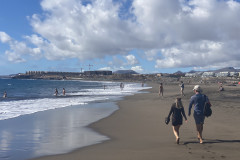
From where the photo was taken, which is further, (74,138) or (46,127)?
(46,127)

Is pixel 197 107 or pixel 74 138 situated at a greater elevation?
pixel 197 107

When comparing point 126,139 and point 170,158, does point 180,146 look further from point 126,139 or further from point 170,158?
point 126,139

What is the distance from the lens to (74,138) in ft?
29.2

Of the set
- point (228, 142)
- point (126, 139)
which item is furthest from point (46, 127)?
point (228, 142)

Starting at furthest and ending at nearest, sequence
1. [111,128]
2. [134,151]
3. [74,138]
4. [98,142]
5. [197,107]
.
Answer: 1. [111,128]
2. [74,138]
3. [98,142]
4. [197,107]
5. [134,151]

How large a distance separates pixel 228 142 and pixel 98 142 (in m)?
4.00

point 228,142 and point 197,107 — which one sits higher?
point 197,107

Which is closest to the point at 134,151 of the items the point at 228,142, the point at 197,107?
the point at 197,107

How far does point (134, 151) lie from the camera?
7070 mm

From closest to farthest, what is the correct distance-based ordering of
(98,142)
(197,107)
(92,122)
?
(197,107), (98,142), (92,122)

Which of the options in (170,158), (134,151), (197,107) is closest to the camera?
(170,158)

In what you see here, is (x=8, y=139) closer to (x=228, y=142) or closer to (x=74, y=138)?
(x=74, y=138)

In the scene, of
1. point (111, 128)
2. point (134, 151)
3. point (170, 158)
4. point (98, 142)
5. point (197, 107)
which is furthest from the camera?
point (111, 128)

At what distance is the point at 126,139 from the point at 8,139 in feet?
13.2
